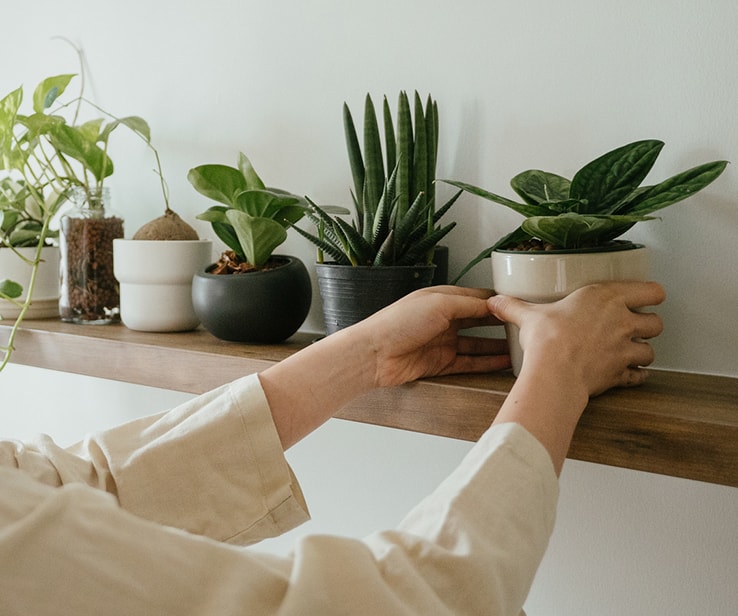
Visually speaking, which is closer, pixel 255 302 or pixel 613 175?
pixel 613 175

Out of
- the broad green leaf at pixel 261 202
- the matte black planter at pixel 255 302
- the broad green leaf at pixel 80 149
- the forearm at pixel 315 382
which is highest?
the broad green leaf at pixel 80 149

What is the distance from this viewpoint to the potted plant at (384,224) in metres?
0.79

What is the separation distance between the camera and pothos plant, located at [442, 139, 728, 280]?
65cm

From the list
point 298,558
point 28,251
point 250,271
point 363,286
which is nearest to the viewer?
point 298,558

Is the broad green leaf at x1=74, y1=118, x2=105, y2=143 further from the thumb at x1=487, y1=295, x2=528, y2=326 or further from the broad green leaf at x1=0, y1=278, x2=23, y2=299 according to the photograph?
the thumb at x1=487, y1=295, x2=528, y2=326

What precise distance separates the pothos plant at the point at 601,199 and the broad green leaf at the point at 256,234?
A: 0.25 meters

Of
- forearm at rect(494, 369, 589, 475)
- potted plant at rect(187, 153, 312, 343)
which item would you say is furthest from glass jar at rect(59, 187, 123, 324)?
forearm at rect(494, 369, 589, 475)

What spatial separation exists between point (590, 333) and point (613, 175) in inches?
6.2

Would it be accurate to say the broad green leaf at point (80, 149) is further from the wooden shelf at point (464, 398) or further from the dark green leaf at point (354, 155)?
the dark green leaf at point (354, 155)

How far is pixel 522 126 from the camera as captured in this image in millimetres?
826

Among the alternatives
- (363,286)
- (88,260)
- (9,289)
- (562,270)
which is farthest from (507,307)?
(9,289)

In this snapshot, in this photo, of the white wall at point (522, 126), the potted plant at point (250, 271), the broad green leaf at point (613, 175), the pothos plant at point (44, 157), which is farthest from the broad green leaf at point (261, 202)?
the broad green leaf at point (613, 175)

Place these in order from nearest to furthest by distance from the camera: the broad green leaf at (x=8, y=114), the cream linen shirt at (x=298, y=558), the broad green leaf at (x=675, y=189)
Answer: the cream linen shirt at (x=298, y=558)
the broad green leaf at (x=675, y=189)
the broad green leaf at (x=8, y=114)

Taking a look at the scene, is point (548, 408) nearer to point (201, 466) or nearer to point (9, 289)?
point (201, 466)
